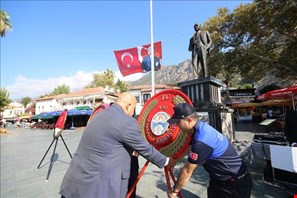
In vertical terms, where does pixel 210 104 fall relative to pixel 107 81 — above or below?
below

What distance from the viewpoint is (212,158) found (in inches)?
83.9

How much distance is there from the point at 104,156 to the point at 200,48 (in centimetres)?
696

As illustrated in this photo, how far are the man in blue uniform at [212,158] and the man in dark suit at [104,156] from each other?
0.39 meters

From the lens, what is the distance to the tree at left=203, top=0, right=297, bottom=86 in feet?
45.6

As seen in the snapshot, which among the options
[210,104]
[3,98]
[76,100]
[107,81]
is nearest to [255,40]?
[210,104]

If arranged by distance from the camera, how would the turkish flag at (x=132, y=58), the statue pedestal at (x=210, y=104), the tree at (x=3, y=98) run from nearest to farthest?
the statue pedestal at (x=210, y=104)
the turkish flag at (x=132, y=58)
the tree at (x=3, y=98)

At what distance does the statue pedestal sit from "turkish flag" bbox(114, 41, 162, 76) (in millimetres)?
5657

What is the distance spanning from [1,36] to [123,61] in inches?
582

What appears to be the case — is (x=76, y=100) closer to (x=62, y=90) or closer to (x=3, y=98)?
(x=3, y=98)

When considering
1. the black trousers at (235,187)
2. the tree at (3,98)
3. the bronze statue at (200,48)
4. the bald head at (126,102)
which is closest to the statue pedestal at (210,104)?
Result: the bronze statue at (200,48)

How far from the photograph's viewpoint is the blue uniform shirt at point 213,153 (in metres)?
2.01

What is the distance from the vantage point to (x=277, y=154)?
3.26m

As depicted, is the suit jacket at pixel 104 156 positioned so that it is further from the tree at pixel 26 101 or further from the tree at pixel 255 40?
the tree at pixel 26 101

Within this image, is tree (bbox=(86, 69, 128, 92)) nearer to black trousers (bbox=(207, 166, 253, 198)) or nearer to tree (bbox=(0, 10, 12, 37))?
tree (bbox=(0, 10, 12, 37))
